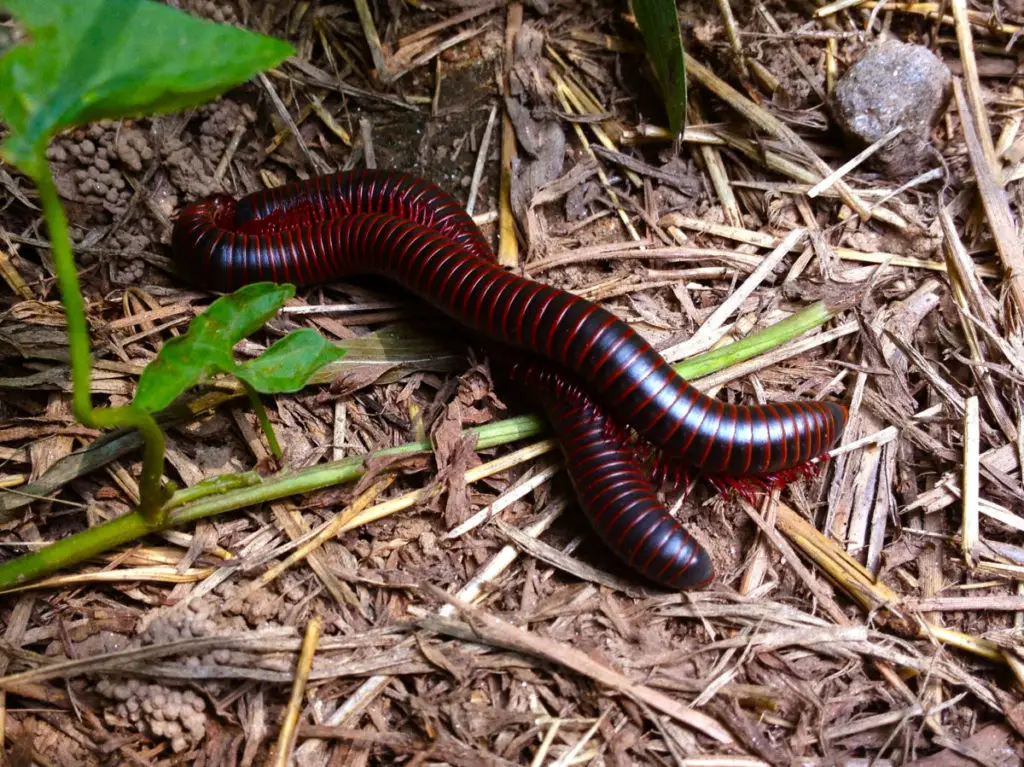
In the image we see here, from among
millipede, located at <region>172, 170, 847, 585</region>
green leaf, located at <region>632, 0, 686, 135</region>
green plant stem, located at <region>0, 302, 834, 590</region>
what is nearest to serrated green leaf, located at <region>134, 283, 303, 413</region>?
green plant stem, located at <region>0, 302, 834, 590</region>

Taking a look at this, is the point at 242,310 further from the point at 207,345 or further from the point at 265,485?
the point at 265,485

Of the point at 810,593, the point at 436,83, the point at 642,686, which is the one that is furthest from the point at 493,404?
the point at 436,83

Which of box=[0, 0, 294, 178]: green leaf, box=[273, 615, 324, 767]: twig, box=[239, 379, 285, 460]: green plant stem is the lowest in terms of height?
box=[273, 615, 324, 767]: twig

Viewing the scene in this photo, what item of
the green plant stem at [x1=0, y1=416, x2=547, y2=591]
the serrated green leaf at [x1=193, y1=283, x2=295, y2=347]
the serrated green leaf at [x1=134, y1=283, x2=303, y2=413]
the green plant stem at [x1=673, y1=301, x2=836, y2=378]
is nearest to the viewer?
the serrated green leaf at [x1=134, y1=283, x2=303, y2=413]

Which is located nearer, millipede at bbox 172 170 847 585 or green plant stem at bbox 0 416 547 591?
green plant stem at bbox 0 416 547 591

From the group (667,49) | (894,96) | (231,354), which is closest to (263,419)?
(231,354)

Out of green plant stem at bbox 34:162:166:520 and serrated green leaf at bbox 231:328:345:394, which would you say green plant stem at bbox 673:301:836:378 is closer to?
serrated green leaf at bbox 231:328:345:394

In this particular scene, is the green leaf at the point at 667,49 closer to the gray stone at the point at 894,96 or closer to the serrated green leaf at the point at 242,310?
the gray stone at the point at 894,96
